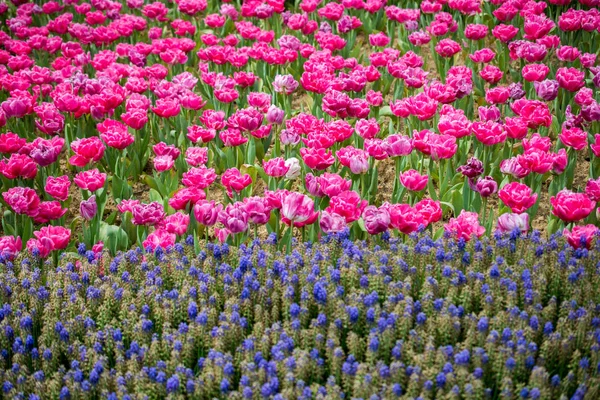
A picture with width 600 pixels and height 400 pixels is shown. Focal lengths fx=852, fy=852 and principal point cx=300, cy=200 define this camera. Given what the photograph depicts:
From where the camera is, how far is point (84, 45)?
8477mm

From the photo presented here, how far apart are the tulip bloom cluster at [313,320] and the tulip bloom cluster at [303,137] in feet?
0.78

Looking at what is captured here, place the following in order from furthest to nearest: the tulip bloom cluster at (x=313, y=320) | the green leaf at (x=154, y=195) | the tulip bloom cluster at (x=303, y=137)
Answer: the green leaf at (x=154, y=195)
the tulip bloom cluster at (x=303, y=137)
the tulip bloom cluster at (x=313, y=320)

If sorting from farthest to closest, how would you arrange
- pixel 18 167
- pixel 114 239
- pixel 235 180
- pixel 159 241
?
pixel 18 167, pixel 114 239, pixel 235 180, pixel 159 241

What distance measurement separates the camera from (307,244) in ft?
14.3

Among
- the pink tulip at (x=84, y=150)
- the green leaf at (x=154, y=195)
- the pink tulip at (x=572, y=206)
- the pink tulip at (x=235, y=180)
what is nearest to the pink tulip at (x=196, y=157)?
the green leaf at (x=154, y=195)

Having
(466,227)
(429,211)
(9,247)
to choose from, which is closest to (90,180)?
(9,247)

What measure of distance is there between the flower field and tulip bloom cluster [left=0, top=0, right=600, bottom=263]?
0.06 feet

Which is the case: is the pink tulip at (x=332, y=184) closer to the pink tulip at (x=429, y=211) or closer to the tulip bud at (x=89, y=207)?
the pink tulip at (x=429, y=211)

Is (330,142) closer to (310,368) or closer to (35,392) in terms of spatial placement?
(310,368)

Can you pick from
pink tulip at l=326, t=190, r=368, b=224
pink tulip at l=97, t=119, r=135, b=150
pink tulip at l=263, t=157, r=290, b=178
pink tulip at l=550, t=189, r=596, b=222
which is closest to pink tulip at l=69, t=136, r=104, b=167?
pink tulip at l=97, t=119, r=135, b=150

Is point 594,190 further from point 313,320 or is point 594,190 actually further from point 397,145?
point 313,320

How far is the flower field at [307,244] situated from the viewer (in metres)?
3.40

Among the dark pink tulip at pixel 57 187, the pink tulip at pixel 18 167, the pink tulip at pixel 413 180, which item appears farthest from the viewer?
the pink tulip at pixel 18 167

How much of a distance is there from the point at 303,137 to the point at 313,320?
8.06ft
